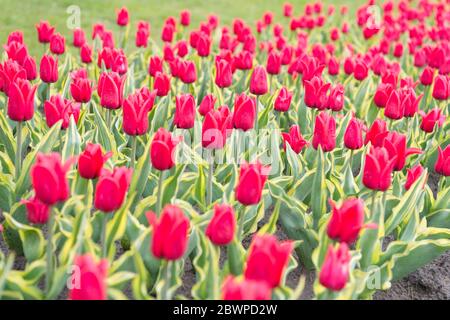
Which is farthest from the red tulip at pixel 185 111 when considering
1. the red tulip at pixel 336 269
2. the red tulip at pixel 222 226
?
the red tulip at pixel 336 269

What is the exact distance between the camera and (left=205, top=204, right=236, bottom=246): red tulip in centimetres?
214

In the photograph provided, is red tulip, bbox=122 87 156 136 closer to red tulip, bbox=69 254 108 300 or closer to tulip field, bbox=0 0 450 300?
tulip field, bbox=0 0 450 300

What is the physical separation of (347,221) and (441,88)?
90.9 inches

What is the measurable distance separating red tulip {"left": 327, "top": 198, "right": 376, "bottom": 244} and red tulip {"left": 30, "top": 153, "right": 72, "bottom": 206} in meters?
0.87

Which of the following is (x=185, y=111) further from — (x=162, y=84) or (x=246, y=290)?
(x=246, y=290)

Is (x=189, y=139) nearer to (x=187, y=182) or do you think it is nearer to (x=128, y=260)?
(x=187, y=182)

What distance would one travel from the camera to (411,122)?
13.8 ft

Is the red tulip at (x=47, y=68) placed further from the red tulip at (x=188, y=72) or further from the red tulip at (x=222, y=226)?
the red tulip at (x=222, y=226)

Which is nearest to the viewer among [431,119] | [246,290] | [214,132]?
[246,290]

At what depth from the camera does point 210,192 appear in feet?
9.88

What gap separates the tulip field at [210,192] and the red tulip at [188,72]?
27mm

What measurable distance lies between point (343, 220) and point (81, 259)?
0.85 meters

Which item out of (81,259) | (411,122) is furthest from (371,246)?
(411,122)

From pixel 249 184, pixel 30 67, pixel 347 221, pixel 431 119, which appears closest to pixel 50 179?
pixel 249 184
